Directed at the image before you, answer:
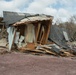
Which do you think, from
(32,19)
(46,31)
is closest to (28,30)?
(32,19)

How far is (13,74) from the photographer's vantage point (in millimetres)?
9141

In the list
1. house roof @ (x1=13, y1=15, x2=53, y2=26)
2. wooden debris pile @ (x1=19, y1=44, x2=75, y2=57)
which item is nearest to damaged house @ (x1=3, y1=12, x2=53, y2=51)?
house roof @ (x1=13, y1=15, x2=53, y2=26)

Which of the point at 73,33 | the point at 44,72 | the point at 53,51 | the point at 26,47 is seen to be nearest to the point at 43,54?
the point at 53,51

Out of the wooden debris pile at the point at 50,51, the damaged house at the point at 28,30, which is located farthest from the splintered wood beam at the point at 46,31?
the wooden debris pile at the point at 50,51

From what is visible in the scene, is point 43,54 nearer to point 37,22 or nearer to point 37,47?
point 37,47

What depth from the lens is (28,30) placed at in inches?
780

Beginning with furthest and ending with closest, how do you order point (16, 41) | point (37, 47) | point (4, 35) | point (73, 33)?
1. point (73, 33)
2. point (4, 35)
3. point (16, 41)
4. point (37, 47)

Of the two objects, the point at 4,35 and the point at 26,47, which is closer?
the point at 26,47

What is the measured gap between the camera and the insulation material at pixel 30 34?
19562mm

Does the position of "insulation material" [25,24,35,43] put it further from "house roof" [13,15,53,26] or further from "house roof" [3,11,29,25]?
"house roof" [3,11,29,25]

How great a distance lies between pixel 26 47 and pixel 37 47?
1353 mm

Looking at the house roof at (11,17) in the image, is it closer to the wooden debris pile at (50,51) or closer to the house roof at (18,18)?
the house roof at (18,18)

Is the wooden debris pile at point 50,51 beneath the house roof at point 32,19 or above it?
beneath

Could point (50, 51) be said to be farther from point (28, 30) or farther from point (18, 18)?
point (18, 18)
